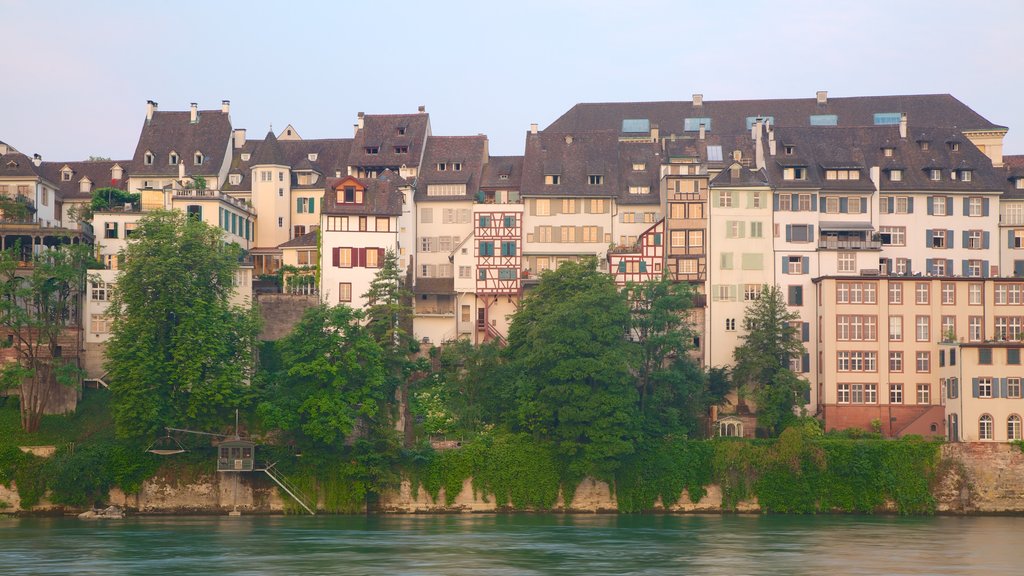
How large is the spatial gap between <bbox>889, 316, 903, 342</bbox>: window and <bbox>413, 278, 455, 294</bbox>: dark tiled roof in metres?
28.4

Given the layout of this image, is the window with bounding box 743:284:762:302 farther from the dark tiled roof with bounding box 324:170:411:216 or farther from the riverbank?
the dark tiled roof with bounding box 324:170:411:216

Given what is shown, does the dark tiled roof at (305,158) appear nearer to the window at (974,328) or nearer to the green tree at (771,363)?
the green tree at (771,363)

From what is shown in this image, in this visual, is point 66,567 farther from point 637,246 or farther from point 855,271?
point 855,271

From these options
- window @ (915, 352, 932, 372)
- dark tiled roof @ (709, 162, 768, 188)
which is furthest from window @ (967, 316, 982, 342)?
dark tiled roof @ (709, 162, 768, 188)

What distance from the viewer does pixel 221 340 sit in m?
85.4

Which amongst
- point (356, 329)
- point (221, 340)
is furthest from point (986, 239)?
point (221, 340)

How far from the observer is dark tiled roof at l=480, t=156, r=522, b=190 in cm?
10656

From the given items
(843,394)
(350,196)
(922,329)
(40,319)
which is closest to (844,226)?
(922,329)

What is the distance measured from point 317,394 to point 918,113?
5685cm

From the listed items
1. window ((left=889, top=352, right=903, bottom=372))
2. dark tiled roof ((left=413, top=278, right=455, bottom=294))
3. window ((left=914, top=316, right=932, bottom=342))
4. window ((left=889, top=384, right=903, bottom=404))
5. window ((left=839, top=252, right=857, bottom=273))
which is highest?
window ((left=839, top=252, right=857, bottom=273))

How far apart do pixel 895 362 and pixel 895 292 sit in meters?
4.31

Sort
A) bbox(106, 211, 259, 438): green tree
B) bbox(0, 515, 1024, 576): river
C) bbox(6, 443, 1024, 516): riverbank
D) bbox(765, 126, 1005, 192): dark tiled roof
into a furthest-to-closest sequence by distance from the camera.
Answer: bbox(765, 126, 1005, 192): dark tiled roof → bbox(6, 443, 1024, 516): riverbank → bbox(106, 211, 259, 438): green tree → bbox(0, 515, 1024, 576): river

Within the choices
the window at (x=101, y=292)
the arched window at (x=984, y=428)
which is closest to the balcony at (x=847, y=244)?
the arched window at (x=984, y=428)

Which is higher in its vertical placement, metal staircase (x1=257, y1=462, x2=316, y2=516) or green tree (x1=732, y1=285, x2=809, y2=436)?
green tree (x1=732, y1=285, x2=809, y2=436)
